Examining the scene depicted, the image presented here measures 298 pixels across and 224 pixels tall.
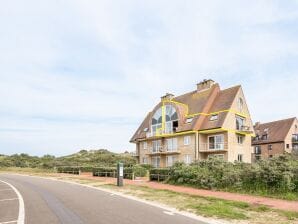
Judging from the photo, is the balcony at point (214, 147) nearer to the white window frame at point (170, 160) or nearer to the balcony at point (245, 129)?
the balcony at point (245, 129)

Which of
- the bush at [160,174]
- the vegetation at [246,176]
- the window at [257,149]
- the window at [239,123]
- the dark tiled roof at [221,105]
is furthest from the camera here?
the window at [257,149]

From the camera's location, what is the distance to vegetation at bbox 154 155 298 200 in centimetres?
1645

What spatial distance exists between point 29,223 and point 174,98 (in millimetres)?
44573

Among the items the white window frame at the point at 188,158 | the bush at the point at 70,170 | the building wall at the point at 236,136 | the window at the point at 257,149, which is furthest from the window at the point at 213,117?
the window at the point at 257,149

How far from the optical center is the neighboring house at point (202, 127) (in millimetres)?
41375

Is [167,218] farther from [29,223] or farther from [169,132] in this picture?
[169,132]

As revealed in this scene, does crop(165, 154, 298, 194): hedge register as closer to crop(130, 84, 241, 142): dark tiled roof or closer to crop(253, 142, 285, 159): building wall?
crop(130, 84, 241, 142): dark tiled roof

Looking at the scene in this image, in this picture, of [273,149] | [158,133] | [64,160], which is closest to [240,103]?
[158,133]

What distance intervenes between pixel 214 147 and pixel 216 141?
2.50 ft

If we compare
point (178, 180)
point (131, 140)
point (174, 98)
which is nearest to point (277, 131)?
point (174, 98)

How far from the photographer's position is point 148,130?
53.1 m

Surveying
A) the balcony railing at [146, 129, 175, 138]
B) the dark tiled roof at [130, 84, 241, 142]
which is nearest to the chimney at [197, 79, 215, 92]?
the dark tiled roof at [130, 84, 241, 142]

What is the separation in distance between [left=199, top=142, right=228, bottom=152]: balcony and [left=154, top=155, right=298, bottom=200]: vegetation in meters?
17.3

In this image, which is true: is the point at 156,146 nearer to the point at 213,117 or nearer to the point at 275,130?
the point at 213,117
